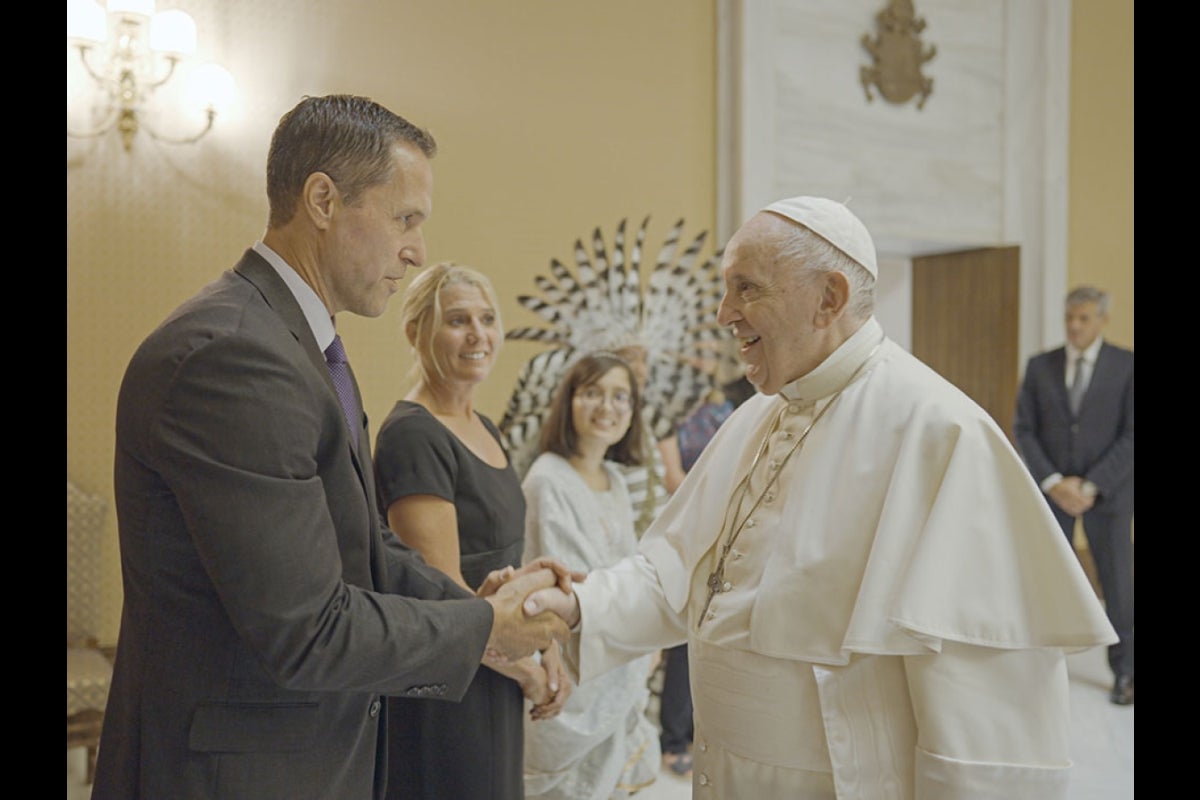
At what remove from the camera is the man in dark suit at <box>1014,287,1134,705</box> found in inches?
230

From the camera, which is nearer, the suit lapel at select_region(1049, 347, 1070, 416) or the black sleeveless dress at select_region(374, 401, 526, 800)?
the black sleeveless dress at select_region(374, 401, 526, 800)

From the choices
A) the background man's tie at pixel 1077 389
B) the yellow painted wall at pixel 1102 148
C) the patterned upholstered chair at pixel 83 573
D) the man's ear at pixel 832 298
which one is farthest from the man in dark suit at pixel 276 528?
the yellow painted wall at pixel 1102 148

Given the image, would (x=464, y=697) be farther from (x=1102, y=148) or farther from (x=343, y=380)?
(x=1102, y=148)

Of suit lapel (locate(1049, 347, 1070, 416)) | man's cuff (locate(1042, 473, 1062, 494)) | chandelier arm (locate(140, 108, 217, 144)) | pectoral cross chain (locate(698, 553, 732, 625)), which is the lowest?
man's cuff (locate(1042, 473, 1062, 494))

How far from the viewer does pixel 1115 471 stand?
5.85 metres

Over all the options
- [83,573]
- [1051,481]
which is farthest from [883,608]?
[1051,481]

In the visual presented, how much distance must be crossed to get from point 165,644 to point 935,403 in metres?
1.31

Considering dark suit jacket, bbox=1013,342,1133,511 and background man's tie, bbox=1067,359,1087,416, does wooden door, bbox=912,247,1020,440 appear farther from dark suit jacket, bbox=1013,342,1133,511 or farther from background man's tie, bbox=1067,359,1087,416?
background man's tie, bbox=1067,359,1087,416

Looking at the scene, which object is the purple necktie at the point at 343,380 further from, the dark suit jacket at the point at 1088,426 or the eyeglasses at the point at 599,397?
the dark suit jacket at the point at 1088,426

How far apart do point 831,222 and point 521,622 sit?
926mm

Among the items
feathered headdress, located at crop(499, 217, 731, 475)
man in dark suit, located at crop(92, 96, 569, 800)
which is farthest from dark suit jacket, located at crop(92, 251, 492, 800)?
feathered headdress, located at crop(499, 217, 731, 475)

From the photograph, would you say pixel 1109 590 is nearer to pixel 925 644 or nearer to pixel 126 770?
pixel 925 644

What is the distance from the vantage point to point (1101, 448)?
595 centimetres
